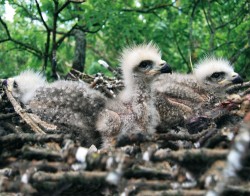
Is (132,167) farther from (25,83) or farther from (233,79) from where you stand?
(25,83)

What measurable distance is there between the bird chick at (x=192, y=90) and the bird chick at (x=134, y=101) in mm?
218

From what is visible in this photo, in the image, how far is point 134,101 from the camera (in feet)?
17.6

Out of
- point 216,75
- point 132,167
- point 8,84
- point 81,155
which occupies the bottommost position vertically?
point 132,167

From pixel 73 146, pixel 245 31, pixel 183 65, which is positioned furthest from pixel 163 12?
pixel 73 146

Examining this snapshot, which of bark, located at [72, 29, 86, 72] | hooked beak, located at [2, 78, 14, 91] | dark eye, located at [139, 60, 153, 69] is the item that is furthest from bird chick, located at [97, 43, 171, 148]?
bark, located at [72, 29, 86, 72]

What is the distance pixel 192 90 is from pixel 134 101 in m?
1.20

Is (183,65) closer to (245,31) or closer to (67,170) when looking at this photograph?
(245,31)

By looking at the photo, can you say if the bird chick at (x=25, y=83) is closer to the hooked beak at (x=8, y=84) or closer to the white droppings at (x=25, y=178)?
the hooked beak at (x=8, y=84)

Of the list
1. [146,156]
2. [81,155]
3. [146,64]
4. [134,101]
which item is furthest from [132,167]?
[146,64]

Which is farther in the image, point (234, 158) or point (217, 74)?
point (217, 74)

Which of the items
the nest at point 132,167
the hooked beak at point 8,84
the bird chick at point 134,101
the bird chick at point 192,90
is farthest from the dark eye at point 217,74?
the nest at point 132,167

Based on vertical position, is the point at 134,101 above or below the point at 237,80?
below

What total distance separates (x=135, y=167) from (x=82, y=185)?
0.33m

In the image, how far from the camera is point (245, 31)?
29.9ft
